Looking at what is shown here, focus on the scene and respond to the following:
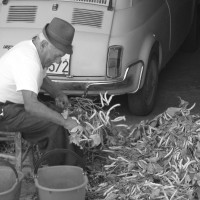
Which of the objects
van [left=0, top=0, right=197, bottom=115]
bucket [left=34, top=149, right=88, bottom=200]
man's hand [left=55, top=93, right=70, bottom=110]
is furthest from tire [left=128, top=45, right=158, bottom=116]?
bucket [left=34, top=149, right=88, bottom=200]

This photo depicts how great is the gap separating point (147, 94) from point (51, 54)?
8.19 feet

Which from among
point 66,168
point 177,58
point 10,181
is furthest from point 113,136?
point 177,58

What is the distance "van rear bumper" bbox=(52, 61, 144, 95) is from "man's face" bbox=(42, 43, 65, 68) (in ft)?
4.99

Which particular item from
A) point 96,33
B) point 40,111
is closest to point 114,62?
point 96,33

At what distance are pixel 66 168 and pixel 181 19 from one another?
4.42 meters

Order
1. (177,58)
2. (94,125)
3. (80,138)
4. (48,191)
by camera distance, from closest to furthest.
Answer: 1. (48,191)
2. (80,138)
3. (94,125)
4. (177,58)

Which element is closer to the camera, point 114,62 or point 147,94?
point 114,62

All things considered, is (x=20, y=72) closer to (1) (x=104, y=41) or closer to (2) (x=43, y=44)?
(2) (x=43, y=44)

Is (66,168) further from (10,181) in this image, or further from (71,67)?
(71,67)

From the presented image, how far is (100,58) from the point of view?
6199mm

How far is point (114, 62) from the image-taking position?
245 inches

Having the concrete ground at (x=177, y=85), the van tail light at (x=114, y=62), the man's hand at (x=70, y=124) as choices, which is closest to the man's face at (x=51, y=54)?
the man's hand at (x=70, y=124)

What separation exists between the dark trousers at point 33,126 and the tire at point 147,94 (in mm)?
2166

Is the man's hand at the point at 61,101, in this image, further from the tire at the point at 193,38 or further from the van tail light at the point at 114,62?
the tire at the point at 193,38
